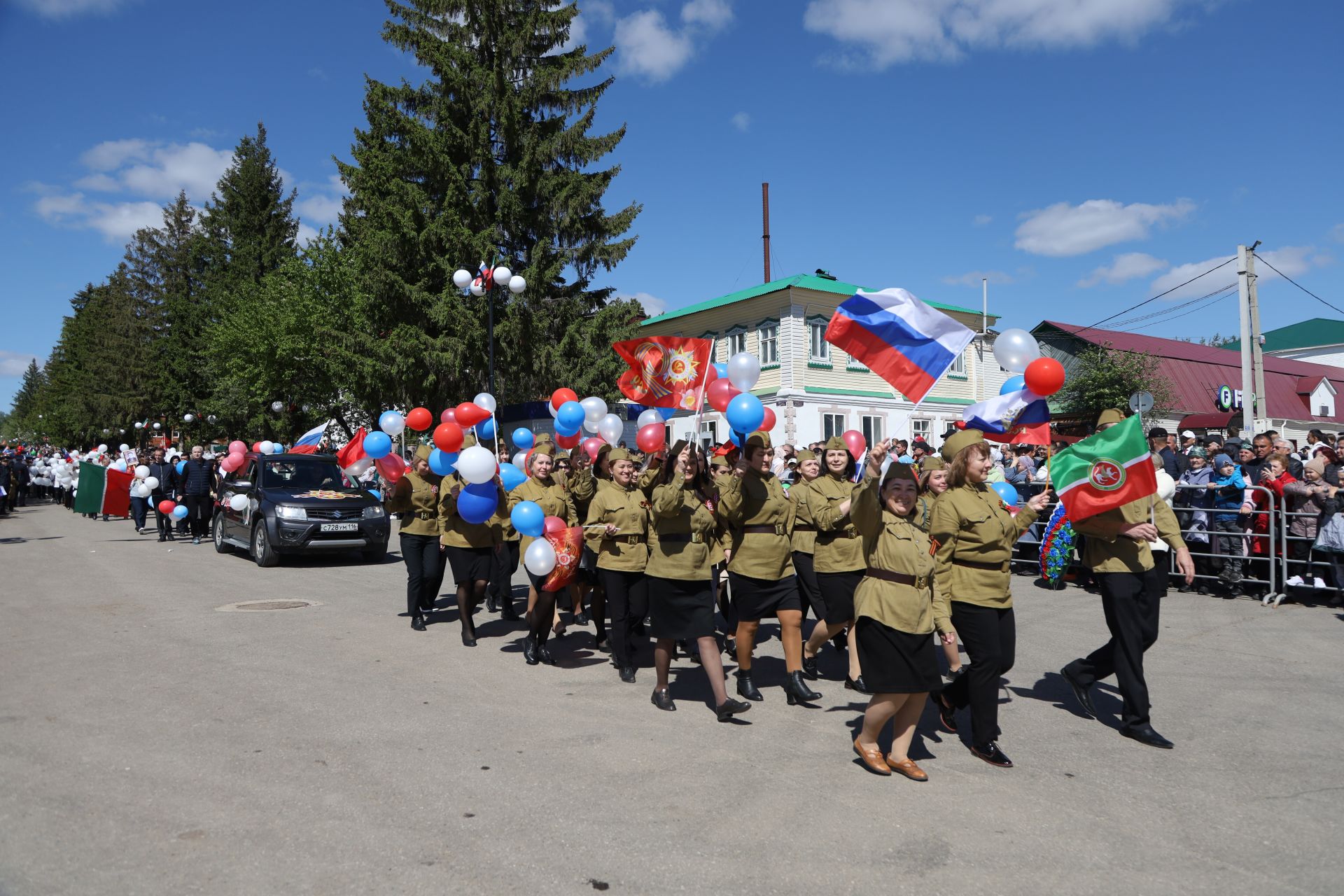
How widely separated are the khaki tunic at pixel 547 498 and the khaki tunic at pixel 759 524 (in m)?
1.98

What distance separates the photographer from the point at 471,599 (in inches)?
329

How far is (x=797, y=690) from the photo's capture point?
6184 millimetres

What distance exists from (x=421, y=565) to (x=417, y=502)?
64 centimetres

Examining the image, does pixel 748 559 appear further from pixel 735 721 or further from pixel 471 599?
pixel 471 599

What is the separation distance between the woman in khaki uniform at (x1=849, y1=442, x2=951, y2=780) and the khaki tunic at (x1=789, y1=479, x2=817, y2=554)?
173cm

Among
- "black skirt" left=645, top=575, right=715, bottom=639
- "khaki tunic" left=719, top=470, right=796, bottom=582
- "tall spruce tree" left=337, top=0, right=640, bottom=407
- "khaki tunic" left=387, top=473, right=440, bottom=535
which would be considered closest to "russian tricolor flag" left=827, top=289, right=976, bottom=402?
"khaki tunic" left=719, top=470, right=796, bottom=582

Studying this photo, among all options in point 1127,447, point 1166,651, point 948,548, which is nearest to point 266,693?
point 948,548

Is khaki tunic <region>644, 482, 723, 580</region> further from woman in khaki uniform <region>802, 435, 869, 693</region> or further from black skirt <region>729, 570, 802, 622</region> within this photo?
woman in khaki uniform <region>802, 435, 869, 693</region>

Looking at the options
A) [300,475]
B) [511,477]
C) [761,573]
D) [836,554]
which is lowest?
[761,573]

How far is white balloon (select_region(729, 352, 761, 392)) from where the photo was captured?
765 centimetres

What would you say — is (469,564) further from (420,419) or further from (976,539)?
(976,539)

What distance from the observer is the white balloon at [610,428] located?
8.68 meters

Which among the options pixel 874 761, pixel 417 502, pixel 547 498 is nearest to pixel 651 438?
pixel 547 498

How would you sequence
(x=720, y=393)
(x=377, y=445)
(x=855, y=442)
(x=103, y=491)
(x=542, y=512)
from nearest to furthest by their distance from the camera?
(x=542, y=512) < (x=855, y=442) < (x=720, y=393) < (x=377, y=445) < (x=103, y=491)
